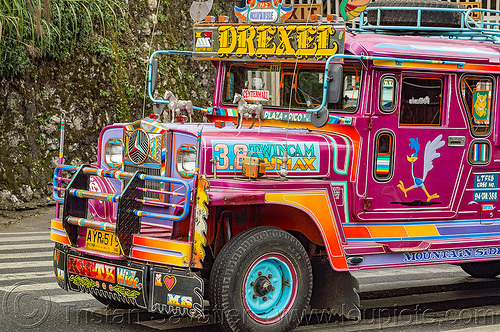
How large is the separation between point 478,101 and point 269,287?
3048mm

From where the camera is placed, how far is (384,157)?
796cm

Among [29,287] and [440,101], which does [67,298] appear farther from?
[440,101]

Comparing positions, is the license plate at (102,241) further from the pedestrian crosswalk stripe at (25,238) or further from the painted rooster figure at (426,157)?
the pedestrian crosswalk stripe at (25,238)

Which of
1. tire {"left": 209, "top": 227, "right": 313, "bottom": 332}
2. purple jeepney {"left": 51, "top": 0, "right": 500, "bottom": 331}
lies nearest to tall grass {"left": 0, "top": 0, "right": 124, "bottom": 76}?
purple jeepney {"left": 51, "top": 0, "right": 500, "bottom": 331}

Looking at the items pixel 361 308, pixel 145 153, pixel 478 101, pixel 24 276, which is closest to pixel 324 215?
pixel 145 153

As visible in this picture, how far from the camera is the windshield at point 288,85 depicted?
7996 mm

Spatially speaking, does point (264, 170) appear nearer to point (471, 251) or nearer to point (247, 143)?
point (247, 143)

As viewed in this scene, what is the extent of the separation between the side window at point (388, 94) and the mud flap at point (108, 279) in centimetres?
275

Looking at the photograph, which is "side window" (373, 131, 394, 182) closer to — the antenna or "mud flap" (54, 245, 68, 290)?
the antenna

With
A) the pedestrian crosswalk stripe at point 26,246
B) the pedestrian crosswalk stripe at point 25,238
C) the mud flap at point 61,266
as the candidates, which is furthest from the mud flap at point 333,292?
the pedestrian crosswalk stripe at point 25,238

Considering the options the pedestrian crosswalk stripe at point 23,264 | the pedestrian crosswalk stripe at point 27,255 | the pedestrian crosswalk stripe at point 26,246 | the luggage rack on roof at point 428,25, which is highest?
the luggage rack on roof at point 428,25

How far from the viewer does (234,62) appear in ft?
28.9

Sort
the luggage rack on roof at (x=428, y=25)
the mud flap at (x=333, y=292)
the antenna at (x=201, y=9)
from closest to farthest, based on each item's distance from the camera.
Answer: the mud flap at (x=333, y=292)
the antenna at (x=201, y=9)
the luggage rack on roof at (x=428, y=25)

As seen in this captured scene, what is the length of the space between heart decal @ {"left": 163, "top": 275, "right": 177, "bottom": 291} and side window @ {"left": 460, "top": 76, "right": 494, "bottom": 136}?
3.53 m
